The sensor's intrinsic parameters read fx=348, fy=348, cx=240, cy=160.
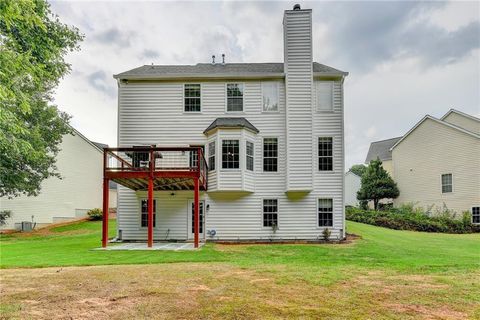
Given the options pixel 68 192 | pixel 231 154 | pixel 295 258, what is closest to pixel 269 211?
pixel 231 154

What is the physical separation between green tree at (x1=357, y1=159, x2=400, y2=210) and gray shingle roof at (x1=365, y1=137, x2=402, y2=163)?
243 inches

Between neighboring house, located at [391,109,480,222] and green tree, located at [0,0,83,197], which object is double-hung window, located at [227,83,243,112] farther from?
neighboring house, located at [391,109,480,222]

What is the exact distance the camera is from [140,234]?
16531mm

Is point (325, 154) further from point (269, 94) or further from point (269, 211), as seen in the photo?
→ point (269, 94)

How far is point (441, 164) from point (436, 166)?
41cm

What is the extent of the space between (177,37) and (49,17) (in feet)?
22.0

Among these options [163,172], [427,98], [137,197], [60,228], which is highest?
[427,98]

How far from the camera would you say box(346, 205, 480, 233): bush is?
22.5 meters

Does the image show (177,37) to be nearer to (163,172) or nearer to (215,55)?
(215,55)

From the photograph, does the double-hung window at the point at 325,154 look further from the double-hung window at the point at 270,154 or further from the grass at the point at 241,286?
the grass at the point at 241,286

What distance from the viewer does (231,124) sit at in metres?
15.8

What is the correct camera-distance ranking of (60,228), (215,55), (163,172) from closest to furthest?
(163,172) < (215,55) < (60,228)

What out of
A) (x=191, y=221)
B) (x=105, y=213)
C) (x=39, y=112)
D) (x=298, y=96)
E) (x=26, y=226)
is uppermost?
(x=39, y=112)

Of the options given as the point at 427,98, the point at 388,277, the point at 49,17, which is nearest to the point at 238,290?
the point at 388,277
